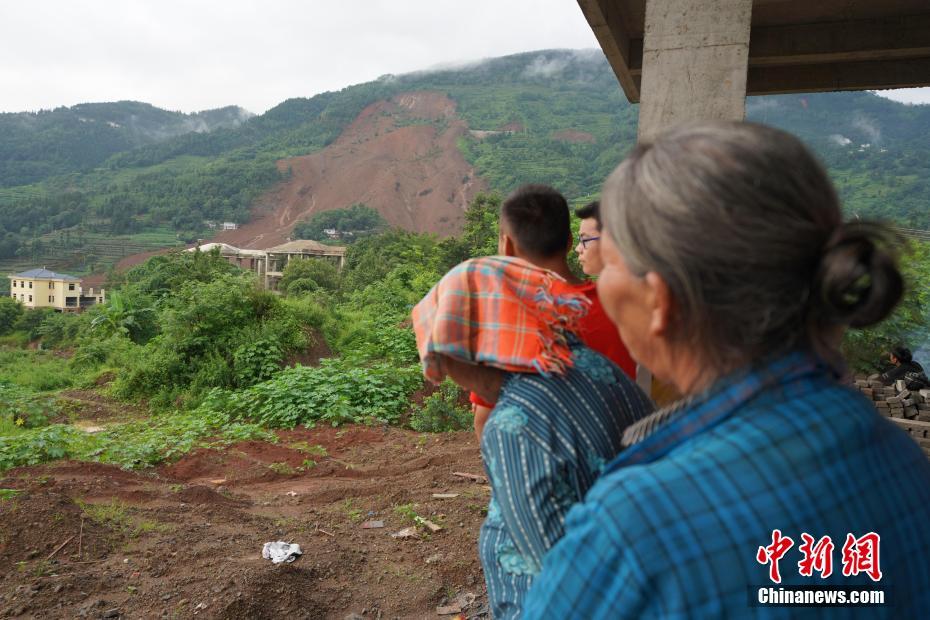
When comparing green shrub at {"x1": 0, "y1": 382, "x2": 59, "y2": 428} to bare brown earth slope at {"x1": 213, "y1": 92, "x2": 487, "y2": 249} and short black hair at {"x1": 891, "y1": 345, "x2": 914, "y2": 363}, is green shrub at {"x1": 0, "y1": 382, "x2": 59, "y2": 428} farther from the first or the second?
bare brown earth slope at {"x1": 213, "y1": 92, "x2": 487, "y2": 249}

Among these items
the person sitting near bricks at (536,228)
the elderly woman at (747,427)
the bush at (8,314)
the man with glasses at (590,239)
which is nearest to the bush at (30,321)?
the bush at (8,314)

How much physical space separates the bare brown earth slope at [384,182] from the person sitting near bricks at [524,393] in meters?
77.5

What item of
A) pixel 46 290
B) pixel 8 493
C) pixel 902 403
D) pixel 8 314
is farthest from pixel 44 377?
pixel 46 290

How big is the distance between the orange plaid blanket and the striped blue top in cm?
5

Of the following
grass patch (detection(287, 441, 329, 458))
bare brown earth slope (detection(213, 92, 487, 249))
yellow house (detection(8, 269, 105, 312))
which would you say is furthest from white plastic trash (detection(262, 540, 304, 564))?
bare brown earth slope (detection(213, 92, 487, 249))

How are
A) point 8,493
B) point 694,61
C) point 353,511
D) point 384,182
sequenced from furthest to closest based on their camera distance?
point 384,182 → point 353,511 → point 8,493 → point 694,61

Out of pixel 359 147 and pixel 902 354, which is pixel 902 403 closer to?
pixel 902 354

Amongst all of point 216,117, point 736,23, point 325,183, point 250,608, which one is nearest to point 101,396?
point 250,608

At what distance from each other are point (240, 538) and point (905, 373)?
7644 millimetres

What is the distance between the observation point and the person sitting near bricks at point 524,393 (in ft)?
3.87

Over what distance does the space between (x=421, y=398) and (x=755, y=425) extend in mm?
8365

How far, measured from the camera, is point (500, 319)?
1339 mm
